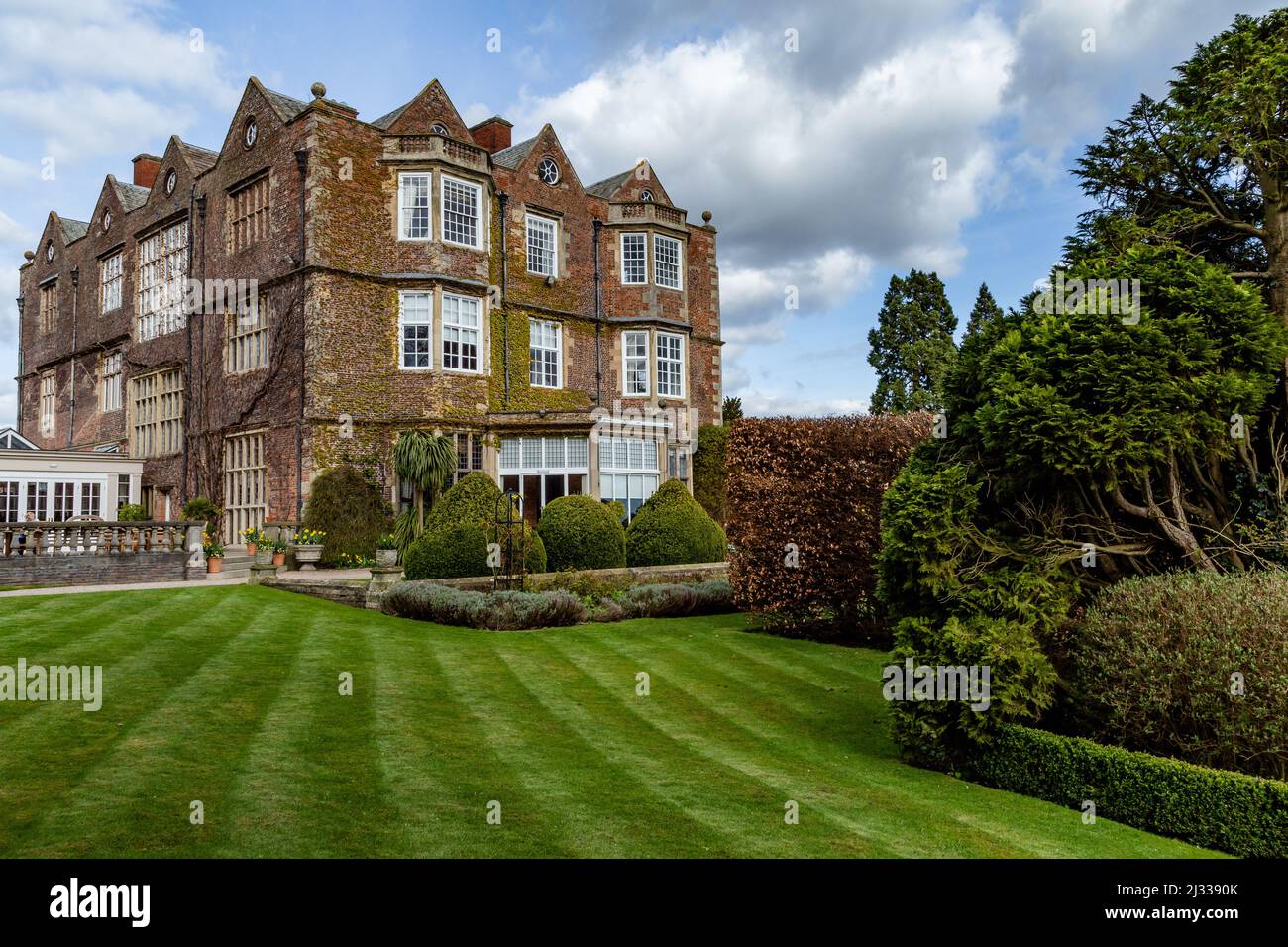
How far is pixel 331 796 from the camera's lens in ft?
22.4

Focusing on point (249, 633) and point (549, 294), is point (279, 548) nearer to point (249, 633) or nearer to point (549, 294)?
point (249, 633)

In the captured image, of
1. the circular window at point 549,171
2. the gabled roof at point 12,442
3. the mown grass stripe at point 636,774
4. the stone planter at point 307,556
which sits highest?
the circular window at point 549,171

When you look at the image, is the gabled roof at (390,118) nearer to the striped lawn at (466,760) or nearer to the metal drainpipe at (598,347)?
the metal drainpipe at (598,347)

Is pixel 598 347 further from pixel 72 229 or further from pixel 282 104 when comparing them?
pixel 72 229

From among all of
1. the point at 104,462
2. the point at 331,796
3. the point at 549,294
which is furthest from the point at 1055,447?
the point at 104,462

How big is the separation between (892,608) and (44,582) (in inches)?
759

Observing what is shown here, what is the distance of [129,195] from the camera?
37.0m

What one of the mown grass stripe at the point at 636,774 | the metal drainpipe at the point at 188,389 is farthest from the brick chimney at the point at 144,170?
the mown grass stripe at the point at 636,774

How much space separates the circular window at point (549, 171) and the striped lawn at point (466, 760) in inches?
892

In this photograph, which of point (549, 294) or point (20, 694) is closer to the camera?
point (20, 694)

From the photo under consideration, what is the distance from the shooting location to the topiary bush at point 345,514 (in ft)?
81.0

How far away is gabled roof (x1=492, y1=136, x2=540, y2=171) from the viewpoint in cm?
3225

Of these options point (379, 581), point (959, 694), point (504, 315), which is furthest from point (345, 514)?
point (959, 694)
